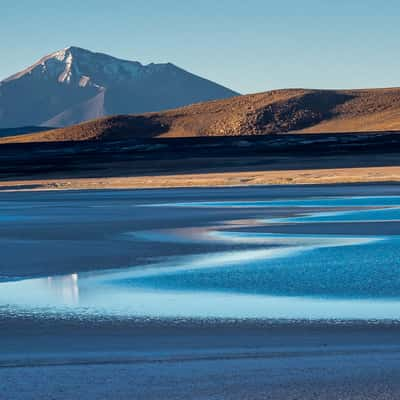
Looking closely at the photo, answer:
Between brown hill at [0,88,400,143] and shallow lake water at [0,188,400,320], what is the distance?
10460 centimetres

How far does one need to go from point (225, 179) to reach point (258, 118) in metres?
92.9

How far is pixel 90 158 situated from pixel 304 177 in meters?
26.8

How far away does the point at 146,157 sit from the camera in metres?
67.9

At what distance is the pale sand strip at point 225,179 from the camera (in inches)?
1714

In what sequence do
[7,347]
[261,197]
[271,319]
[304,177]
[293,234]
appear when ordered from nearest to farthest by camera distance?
[7,347] → [271,319] → [293,234] → [261,197] → [304,177]

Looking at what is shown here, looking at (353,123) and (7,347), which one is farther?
(353,123)

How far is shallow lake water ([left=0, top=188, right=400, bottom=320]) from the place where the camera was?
11492 mm

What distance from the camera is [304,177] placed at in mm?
44844

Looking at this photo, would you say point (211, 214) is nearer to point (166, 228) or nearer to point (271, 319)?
point (166, 228)

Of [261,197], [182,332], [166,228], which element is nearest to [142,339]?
[182,332]

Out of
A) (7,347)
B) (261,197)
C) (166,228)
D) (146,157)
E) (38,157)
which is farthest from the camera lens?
(38,157)

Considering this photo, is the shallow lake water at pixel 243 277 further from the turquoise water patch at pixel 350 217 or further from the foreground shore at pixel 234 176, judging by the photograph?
the foreground shore at pixel 234 176

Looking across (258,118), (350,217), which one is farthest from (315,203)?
(258,118)

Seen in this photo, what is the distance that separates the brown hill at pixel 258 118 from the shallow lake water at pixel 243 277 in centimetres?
10460
